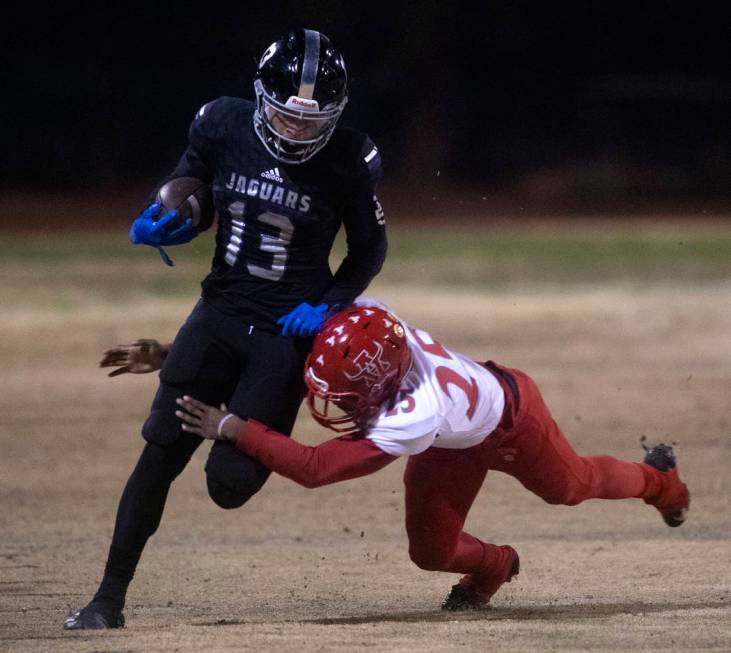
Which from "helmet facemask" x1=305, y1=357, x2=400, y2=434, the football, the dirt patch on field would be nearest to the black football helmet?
the football

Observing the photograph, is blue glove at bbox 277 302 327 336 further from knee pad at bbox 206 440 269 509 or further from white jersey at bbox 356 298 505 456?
knee pad at bbox 206 440 269 509

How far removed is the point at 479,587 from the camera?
5.16 metres

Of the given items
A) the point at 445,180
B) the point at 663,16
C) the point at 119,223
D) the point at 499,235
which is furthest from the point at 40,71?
the point at 663,16

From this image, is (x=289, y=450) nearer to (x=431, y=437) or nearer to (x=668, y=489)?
(x=431, y=437)

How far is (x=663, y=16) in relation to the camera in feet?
90.0

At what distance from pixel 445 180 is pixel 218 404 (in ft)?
73.8

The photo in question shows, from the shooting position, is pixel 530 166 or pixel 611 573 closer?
pixel 611 573

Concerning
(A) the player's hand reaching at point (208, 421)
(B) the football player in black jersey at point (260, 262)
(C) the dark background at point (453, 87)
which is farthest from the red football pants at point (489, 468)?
(C) the dark background at point (453, 87)

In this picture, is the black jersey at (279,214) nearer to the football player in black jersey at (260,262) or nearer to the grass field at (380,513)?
the football player in black jersey at (260,262)

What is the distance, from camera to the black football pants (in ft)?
15.0

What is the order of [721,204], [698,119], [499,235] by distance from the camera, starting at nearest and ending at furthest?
1. [499,235]
2. [721,204]
3. [698,119]

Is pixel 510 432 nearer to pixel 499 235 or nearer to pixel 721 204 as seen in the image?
pixel 499 235

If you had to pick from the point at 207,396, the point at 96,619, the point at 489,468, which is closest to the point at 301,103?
the point at 207,396

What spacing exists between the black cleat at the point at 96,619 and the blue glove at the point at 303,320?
1.11 meters
